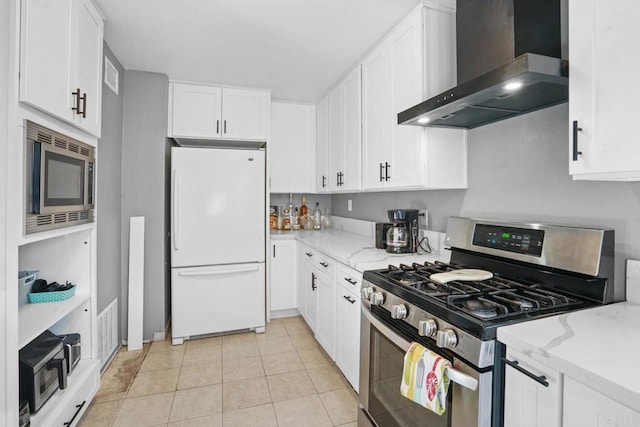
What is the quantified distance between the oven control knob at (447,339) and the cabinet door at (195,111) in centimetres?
268

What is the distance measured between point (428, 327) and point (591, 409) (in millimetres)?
468

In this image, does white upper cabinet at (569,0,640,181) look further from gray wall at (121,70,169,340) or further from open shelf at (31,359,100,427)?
gray wall at (121,70,169,340)

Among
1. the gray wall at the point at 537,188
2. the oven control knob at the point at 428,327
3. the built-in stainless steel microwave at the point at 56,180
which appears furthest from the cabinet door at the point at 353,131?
the built-in stainless steel microwave at the point at 56,180

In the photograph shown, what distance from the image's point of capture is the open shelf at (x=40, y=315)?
4.62ft

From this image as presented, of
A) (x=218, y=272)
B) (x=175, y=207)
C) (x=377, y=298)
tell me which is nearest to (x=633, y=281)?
(x=377, y=298)

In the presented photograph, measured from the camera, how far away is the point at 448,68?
72.9 inches

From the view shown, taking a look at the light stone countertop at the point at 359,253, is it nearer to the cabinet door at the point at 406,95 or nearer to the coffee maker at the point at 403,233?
the coffee maker at the point at 403,233

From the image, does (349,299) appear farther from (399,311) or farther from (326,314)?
(399,311)

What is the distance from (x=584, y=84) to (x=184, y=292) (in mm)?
2959

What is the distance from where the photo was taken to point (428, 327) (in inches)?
44.9

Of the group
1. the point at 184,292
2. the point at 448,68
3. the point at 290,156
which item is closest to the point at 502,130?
the point at 448,68

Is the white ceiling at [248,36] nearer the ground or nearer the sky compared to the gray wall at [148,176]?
nearer the sky

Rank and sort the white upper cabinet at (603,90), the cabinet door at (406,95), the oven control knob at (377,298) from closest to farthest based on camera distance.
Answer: the white upper cabinet at (603,90) < the oven control knob at (377,298) < the cabinet door at (406,95)

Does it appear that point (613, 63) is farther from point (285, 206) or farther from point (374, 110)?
point (285, 206)
